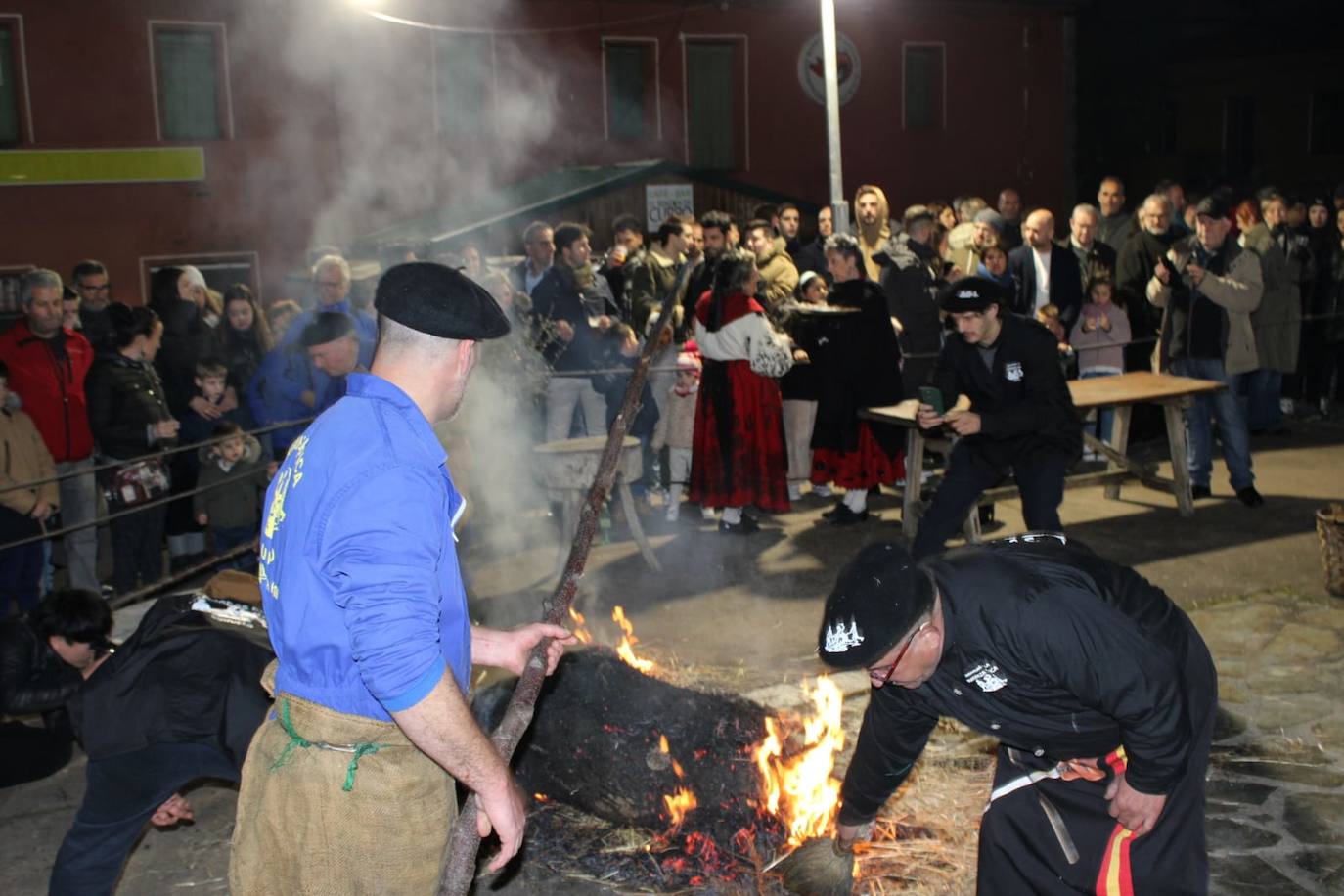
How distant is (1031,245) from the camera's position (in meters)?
10.7

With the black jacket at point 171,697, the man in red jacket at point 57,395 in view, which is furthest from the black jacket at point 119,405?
the black jacket at point 171,697

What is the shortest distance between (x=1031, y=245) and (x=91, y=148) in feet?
45.0

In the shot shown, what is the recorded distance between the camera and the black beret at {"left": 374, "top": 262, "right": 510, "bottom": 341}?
9.58 feet

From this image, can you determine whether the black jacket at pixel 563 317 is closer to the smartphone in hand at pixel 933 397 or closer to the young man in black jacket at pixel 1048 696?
the smartphone in hand at pixel 933 397

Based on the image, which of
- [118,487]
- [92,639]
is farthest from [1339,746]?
[118,487]

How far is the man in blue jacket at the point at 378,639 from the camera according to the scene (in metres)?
2.72

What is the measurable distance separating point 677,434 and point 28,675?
5.77 m

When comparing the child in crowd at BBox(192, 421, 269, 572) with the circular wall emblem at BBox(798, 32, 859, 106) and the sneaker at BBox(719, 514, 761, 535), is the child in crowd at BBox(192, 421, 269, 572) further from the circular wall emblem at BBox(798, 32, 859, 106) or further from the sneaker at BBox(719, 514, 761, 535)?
the circular wall emblem at BBox(798, 32, 859, 106)

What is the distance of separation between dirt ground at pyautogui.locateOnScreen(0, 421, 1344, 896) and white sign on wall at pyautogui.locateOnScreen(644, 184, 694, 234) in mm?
9308

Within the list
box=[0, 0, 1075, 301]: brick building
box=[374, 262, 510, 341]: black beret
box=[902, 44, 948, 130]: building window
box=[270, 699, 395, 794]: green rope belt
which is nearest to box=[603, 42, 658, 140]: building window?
box=[0, 0, 1075, 301]: brick building

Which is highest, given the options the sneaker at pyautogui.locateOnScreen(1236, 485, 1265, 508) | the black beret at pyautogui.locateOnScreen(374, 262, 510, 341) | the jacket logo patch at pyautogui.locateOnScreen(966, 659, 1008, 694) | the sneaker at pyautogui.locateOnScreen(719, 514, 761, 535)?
the black beret at pyautogui.locateOnScreen(374, 262, 510, 341)

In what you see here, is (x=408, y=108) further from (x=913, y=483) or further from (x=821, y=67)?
(x=913, y=483)

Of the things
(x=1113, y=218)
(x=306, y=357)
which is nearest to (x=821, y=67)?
(x=1113, y=218)

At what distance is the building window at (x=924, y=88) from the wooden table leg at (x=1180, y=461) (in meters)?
16.2
